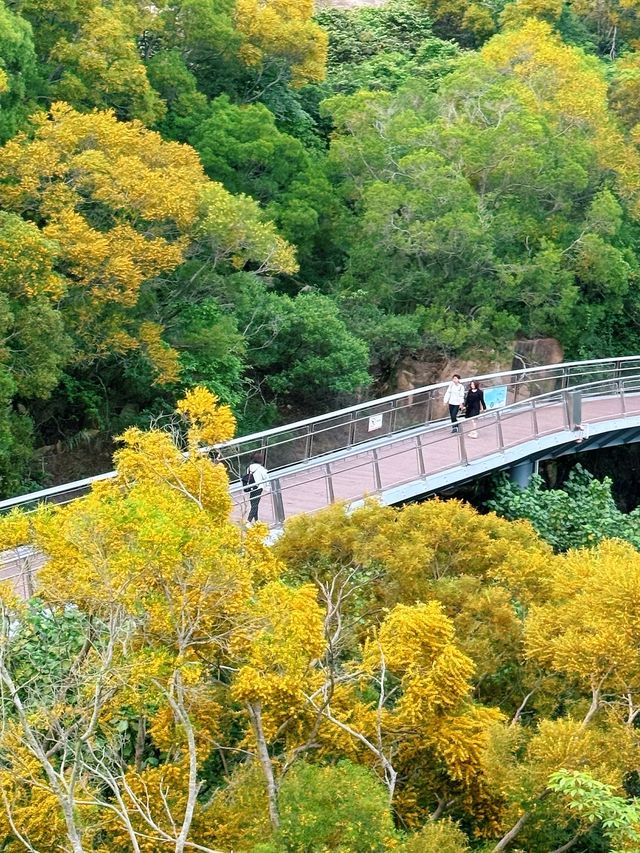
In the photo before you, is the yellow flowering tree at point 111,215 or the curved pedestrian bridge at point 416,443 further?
the yellow flowering tree at point 111,215

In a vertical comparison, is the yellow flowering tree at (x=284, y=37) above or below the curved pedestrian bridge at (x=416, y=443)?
above

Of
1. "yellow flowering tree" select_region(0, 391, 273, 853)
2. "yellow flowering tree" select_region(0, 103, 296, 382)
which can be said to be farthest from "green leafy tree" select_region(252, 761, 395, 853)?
"yellow flowering tree" select_region(0, 103, 296, 382)

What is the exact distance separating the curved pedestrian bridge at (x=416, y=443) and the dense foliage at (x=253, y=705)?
328 cm

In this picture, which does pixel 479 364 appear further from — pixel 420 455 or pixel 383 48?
pixel 383 48

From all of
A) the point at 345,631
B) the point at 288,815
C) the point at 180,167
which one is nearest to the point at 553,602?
the point at 345,631

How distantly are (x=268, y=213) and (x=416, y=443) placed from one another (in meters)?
10.6

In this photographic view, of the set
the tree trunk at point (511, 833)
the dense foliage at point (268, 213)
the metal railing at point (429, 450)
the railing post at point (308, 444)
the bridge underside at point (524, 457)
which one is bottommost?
the tree trunk at point (511, 833)

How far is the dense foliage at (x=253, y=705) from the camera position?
7984 mm

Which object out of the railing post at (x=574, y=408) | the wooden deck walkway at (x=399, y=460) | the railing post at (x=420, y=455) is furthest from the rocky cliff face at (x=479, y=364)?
the railing post at (x=420, y=455)

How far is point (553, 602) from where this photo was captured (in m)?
11.1

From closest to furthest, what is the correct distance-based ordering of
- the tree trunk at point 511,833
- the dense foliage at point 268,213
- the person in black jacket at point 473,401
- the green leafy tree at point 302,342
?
the tree trunk at point 511,833 < the person in black jacket at point 473,401 < the dense foliage at point 268,213 < the green leafy tree at point 302,342

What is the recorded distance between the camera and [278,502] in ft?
45.0

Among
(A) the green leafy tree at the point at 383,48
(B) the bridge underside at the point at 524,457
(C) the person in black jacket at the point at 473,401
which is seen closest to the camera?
(B) the bridge underside at the point at 524,457

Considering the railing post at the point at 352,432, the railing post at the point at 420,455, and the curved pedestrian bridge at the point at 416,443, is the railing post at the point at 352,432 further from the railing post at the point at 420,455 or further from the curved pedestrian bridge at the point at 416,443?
the railing post at the point at 420,455
